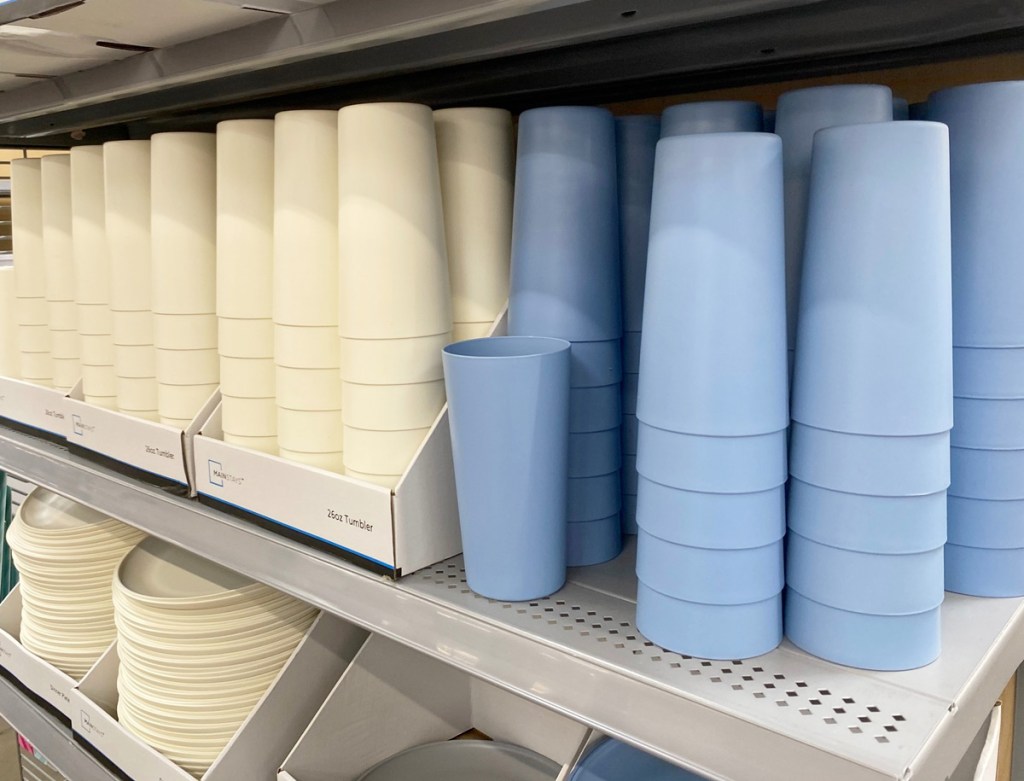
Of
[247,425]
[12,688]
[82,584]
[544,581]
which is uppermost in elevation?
[247,425]

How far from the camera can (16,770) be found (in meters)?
2.26

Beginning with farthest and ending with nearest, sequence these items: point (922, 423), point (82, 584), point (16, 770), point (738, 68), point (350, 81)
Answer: point (16, 770) → point (82, 584) → point (350, 81) → point (738, 68) → point (922, 423)

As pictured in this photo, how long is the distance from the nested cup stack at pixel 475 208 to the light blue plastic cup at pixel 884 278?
1.24 ft

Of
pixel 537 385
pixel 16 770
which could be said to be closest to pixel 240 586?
pixel 537 385

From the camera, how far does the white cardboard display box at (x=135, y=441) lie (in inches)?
41.2

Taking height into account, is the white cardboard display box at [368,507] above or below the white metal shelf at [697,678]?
above

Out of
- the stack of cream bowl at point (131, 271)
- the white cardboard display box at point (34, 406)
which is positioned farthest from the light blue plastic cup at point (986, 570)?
the white cardboard display box at point (34, 406)

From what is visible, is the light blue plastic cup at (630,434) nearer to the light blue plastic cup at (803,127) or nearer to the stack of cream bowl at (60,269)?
the light blue plastic cup at (803,127)

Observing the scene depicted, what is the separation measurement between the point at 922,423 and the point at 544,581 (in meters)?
0.34

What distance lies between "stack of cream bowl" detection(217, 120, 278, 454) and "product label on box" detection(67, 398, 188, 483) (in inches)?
4.1

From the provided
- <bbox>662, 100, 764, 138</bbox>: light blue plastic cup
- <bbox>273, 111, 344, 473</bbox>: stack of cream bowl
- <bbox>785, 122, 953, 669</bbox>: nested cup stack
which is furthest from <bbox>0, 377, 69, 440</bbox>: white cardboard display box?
<bbox>785, 122, 953, 669</bbox>: nested cup stack

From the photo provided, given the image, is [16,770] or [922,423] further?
[16,770]

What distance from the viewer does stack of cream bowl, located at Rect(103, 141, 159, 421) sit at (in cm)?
113

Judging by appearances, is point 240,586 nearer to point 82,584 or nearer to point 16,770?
point 82,584
